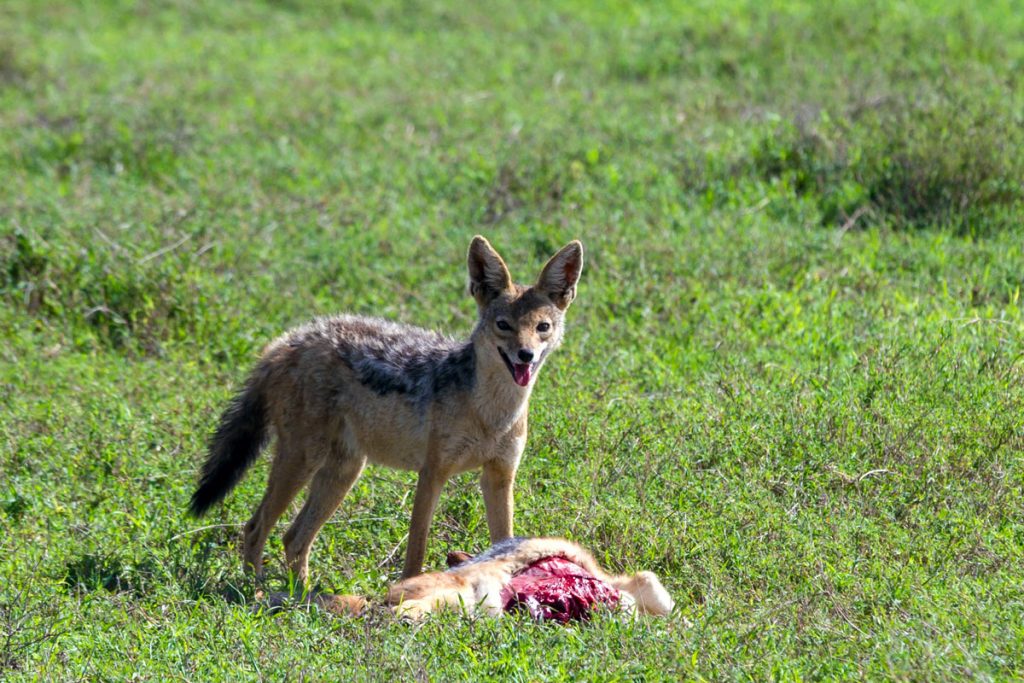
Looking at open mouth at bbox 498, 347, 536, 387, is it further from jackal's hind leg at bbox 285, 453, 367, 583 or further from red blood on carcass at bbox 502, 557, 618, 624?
jackal's hind leg at bbox 285, 453, 367, 583

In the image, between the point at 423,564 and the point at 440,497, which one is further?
the point at 440,497

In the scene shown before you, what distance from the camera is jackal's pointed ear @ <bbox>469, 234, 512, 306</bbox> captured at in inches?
280

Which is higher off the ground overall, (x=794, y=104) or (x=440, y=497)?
(x=794, y=104)

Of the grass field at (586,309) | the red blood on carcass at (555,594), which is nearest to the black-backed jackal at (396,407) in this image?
the grass field at (586,309)

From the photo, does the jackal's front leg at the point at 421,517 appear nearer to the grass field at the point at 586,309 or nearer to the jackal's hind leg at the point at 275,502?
the grass field at the point at 586,309

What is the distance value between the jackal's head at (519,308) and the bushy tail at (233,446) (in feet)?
4.40

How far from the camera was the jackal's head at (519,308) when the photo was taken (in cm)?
685

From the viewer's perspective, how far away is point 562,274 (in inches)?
283

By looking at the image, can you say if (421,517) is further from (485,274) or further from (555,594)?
(485,274)

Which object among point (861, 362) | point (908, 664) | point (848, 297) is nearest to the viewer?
point (908, 664)

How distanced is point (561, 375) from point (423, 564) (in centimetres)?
212

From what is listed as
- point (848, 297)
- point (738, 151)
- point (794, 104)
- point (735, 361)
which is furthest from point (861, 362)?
point (794, 104)

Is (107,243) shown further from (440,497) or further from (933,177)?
(933,177)

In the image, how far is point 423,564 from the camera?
268 inches
